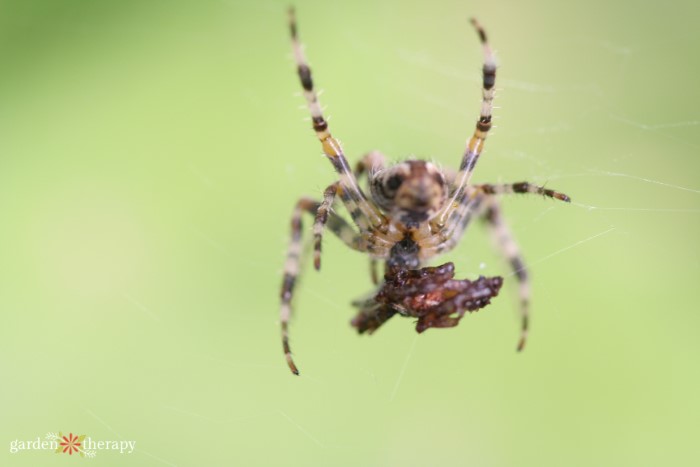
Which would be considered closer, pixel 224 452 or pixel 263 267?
pixel 224 452

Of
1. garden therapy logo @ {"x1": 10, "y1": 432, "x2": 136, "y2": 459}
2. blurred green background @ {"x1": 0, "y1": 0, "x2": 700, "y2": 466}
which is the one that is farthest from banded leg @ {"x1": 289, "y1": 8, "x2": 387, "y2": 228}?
garden therapy logo @ {"x1": 10, "y1": 432, "x2": 136, "y2": 459}

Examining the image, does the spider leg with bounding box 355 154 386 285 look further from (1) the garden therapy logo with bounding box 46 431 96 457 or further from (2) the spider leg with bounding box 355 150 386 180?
(1) the garden therapy logo with bounding box 46 431 96 457

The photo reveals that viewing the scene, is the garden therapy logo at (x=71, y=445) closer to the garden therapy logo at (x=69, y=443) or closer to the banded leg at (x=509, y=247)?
the garden therapy logo at (x=69, y=443)

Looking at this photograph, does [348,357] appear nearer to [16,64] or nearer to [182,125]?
[182,125]

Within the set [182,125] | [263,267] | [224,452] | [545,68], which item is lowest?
[224,452]

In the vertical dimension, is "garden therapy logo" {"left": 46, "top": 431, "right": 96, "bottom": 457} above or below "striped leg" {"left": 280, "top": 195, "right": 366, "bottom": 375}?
below

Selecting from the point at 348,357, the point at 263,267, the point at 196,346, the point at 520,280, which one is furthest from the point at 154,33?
the point at 520,280
